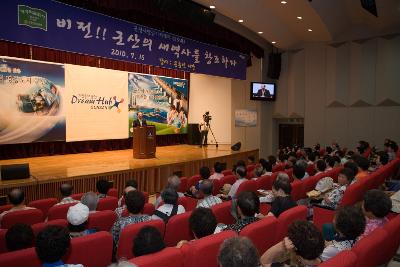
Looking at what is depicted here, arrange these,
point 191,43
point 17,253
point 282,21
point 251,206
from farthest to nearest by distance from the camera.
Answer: point 282,21 → point 191,43 → point 251,206 → point 17,253

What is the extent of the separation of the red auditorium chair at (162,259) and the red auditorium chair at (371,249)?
3.13 feet

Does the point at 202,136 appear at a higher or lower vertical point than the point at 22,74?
lower

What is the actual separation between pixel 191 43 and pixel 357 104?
18.6ft

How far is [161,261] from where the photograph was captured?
1.83 metres

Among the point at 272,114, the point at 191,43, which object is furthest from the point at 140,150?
the point at 272,114

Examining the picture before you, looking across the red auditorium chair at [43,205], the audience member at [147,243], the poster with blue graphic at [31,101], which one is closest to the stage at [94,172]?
the poster with blue graphic at [31,101]

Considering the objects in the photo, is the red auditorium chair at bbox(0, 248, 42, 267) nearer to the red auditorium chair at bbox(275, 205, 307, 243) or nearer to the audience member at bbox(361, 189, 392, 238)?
the red auditorium chair at bbox(275, 205, 307, 243)

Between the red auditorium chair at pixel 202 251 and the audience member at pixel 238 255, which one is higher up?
the audience member at pixel 238 255

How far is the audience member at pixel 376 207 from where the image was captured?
8.28 feet

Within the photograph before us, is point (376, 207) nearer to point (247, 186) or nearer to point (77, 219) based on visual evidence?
point (247, 186)

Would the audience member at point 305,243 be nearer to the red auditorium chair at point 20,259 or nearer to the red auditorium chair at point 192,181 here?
the red auditorium chair at point 20,259

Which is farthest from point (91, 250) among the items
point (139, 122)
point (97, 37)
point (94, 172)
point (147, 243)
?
point (139, 122)

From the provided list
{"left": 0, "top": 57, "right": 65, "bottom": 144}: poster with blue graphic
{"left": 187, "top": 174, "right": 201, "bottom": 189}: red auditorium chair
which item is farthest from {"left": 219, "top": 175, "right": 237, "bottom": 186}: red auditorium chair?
{"left": 0, "top": 57, "right": 65, "bottom": 144}: poster with blue graphic

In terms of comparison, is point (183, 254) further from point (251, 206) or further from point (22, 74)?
point (22, 74)
